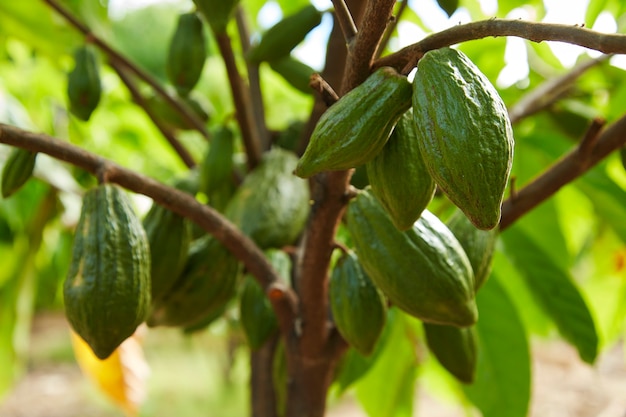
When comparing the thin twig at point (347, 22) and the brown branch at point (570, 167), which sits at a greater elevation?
the thin twig at point (347, 22)

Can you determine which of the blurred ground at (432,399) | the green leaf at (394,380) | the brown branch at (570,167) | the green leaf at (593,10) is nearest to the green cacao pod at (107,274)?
the brown branch at (570,167)

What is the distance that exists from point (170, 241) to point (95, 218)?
12 cm

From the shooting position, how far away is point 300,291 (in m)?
0.73

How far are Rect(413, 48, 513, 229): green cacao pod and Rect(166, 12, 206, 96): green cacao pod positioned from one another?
0.49 meters

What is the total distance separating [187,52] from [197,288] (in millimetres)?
293

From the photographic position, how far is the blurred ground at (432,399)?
285cm

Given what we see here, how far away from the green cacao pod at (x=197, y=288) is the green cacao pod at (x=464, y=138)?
0.40 m

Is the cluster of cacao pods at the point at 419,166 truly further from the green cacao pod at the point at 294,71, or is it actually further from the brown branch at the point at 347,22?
the green cacao pod at the point at 294,71

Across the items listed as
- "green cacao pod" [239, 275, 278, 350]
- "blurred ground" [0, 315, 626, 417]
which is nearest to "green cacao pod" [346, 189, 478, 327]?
A: "green cacao pod" [239, 275, 278, 350]

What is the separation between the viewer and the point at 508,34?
1.40 feet

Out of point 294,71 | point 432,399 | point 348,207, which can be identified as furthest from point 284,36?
point 432,399

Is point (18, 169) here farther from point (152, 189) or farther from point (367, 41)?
point (367, 41)

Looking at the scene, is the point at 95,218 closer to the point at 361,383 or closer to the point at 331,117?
the point at 331,117

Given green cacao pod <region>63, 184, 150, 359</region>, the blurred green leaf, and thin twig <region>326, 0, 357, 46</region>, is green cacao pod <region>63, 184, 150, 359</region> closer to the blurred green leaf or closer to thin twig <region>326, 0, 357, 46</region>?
thin twig <region>326, 0, 357, 46</region>
